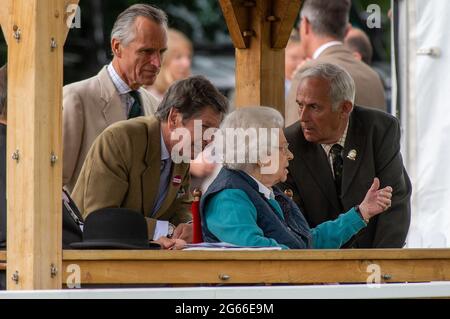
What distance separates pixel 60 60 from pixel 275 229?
1.18 m

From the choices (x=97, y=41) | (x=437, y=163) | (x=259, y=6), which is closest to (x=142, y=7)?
(x=259, y=6)

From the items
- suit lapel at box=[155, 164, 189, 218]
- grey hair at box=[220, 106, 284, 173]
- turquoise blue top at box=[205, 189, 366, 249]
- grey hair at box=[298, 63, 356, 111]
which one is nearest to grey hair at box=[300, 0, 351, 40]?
grey hair at box=[298, 63, 356, 111]

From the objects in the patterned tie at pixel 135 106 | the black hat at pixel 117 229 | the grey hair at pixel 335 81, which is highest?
the grey hair at pixel 335 81

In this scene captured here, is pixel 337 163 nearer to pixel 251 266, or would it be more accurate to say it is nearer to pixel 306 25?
pixel 251 266

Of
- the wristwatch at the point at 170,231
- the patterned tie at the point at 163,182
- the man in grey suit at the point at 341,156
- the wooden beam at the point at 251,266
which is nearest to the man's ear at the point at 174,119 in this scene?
the patterned tie at the point at 163,182

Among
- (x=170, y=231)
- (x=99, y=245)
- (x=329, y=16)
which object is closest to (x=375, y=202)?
(x=170, y=231)

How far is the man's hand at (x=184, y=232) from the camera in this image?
7309 millimetres

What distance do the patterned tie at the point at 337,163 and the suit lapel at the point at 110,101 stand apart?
115 cm

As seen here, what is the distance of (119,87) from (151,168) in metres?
1.12

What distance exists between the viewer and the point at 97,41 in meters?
18.9

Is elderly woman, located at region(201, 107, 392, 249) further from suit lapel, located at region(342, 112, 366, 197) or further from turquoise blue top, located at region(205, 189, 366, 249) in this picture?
suit lapel, located at region(342, 112, 366, 197)

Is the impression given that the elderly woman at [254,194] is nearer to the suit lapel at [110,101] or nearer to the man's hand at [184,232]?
the man's hand at [184,232]

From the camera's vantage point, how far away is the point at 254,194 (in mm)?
6797
